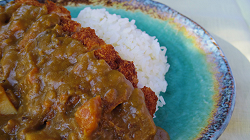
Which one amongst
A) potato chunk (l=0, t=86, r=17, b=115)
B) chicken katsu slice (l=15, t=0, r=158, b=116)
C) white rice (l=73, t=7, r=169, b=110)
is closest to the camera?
potato chunk (l=0, t=86, r=17, b=115)

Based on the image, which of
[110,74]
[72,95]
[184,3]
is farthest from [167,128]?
[184,3]

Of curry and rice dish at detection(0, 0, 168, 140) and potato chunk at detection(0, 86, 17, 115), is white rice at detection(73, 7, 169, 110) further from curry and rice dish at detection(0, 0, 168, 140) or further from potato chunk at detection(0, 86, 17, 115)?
potato chunk at detection(0, 86, 17, 115)

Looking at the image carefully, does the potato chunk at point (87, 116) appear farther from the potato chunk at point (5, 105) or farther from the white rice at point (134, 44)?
the white rice at point (134, 44)

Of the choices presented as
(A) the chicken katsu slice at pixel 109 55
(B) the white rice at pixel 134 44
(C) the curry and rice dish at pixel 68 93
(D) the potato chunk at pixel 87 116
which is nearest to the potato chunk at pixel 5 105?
(C) the curry and rice dish at pixel 68 93

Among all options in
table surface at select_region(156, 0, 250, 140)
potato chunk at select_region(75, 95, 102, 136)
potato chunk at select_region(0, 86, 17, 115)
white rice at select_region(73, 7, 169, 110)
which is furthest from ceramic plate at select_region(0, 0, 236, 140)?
potato chunk at select_region(0, 86, 17, 115)

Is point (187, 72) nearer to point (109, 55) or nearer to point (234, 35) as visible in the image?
point (109, 55)

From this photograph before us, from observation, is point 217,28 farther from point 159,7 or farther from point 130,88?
point 130,88
